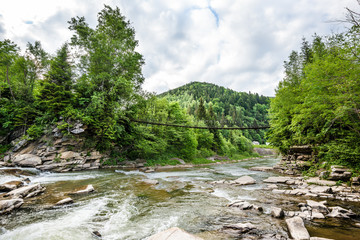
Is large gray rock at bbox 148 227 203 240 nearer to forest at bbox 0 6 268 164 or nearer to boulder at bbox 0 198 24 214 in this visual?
boulder at bbox 0 198 24 214

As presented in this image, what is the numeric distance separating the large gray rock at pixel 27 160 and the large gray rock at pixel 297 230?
18.3m

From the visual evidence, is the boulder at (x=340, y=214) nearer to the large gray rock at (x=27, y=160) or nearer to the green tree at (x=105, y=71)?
the green tree at (x=105, y=71)

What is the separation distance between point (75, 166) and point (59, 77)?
33.6ft

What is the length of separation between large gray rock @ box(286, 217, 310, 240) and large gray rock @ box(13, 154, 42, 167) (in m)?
18.3

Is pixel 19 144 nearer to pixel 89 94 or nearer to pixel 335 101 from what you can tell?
pixel 89 94

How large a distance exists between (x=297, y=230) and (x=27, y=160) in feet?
62.3

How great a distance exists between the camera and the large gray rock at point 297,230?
11.6 ft

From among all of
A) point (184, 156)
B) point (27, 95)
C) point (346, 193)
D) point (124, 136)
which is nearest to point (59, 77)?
point (27, 95)

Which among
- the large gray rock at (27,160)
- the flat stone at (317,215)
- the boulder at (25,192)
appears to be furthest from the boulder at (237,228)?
the large gray rock at (27,160)

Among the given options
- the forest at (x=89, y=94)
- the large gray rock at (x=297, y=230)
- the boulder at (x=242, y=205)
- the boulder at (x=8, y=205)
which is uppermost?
the forest at (x=89, y=94)

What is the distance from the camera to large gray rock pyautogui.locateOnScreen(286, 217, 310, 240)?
353 cm

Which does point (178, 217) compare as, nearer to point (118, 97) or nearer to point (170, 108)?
point (118, 97)

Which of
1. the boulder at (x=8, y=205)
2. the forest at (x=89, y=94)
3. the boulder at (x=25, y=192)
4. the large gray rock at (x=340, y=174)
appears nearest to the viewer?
the boulder at (x=8, y=205)

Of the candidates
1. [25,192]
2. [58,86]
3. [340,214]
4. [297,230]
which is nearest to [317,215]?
[340,214]
